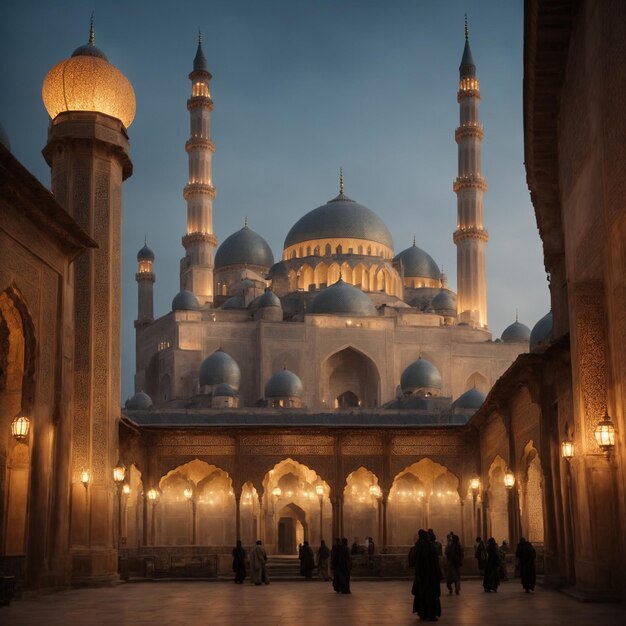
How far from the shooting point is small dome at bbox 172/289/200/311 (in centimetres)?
5496

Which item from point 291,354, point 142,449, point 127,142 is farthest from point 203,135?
point 127,142

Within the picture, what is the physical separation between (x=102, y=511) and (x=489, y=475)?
10723 millimetres

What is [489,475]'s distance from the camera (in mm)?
26219

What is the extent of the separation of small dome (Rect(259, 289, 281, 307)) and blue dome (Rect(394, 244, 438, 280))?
14197mm

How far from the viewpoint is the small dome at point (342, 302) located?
53875 mm

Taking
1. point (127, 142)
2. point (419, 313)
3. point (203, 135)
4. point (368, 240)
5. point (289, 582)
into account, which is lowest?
point (289, 582)

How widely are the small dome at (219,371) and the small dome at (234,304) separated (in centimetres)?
666

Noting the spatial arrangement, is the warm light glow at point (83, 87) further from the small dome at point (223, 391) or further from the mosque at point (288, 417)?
the small dome at point (223, 391)

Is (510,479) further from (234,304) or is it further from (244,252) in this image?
(244,252)

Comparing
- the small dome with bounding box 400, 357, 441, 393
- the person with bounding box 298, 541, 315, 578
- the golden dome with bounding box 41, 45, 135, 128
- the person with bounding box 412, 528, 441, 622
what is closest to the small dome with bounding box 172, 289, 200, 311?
the small dome with bounding box 400, 357, 441, 393

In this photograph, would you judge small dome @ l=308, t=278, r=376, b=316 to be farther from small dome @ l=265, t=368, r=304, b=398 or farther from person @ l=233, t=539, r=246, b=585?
person @ l=233, t=539, r=246, b=585

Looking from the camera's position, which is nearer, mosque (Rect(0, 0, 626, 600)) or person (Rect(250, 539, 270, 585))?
mosque (Rect(0, 0, 626, 600))

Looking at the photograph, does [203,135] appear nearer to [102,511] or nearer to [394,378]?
[394,378]

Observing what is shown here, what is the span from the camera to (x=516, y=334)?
194ft
